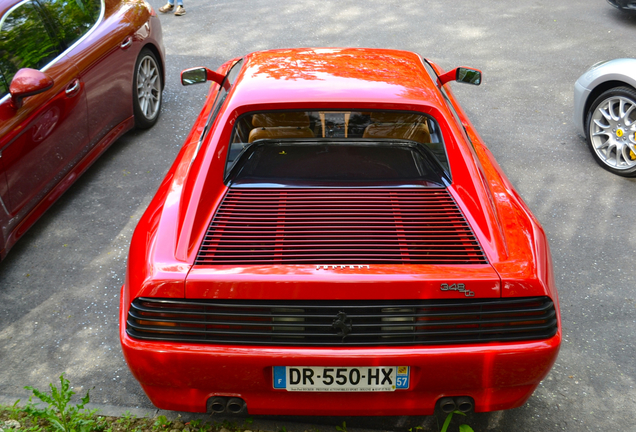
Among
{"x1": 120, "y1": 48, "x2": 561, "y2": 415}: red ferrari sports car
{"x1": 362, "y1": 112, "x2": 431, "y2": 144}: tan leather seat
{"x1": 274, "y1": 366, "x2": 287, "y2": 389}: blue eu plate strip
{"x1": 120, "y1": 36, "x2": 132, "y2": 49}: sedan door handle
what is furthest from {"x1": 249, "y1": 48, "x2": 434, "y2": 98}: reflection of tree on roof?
{"x1": 120, "y1": 36, "x2": 132, "y2": 49}: sedan door handle

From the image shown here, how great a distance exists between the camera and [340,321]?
223 cm

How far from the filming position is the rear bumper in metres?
2.24

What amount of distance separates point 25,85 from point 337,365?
9.83 feet

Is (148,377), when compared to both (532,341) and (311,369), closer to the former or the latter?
(311,369)

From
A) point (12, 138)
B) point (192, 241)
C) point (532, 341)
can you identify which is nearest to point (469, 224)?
Result: point (532, 341)

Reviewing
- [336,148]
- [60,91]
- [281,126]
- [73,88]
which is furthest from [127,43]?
[336,148]

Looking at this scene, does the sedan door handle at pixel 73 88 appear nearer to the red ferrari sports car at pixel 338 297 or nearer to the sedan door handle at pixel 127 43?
the sedan door handle at pixel 127 43

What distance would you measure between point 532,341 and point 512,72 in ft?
19.2

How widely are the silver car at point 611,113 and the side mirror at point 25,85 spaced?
15.2ft

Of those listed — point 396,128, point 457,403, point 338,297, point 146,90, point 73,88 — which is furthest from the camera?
point 146,90

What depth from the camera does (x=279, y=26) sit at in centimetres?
895

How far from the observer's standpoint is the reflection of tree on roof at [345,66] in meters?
3.25

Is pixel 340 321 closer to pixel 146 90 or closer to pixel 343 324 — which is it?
pixel 343 324

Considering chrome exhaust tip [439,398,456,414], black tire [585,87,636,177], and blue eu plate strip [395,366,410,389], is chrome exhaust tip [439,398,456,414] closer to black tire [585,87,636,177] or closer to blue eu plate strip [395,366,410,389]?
blue eu plate strip [395,366,410,389]
